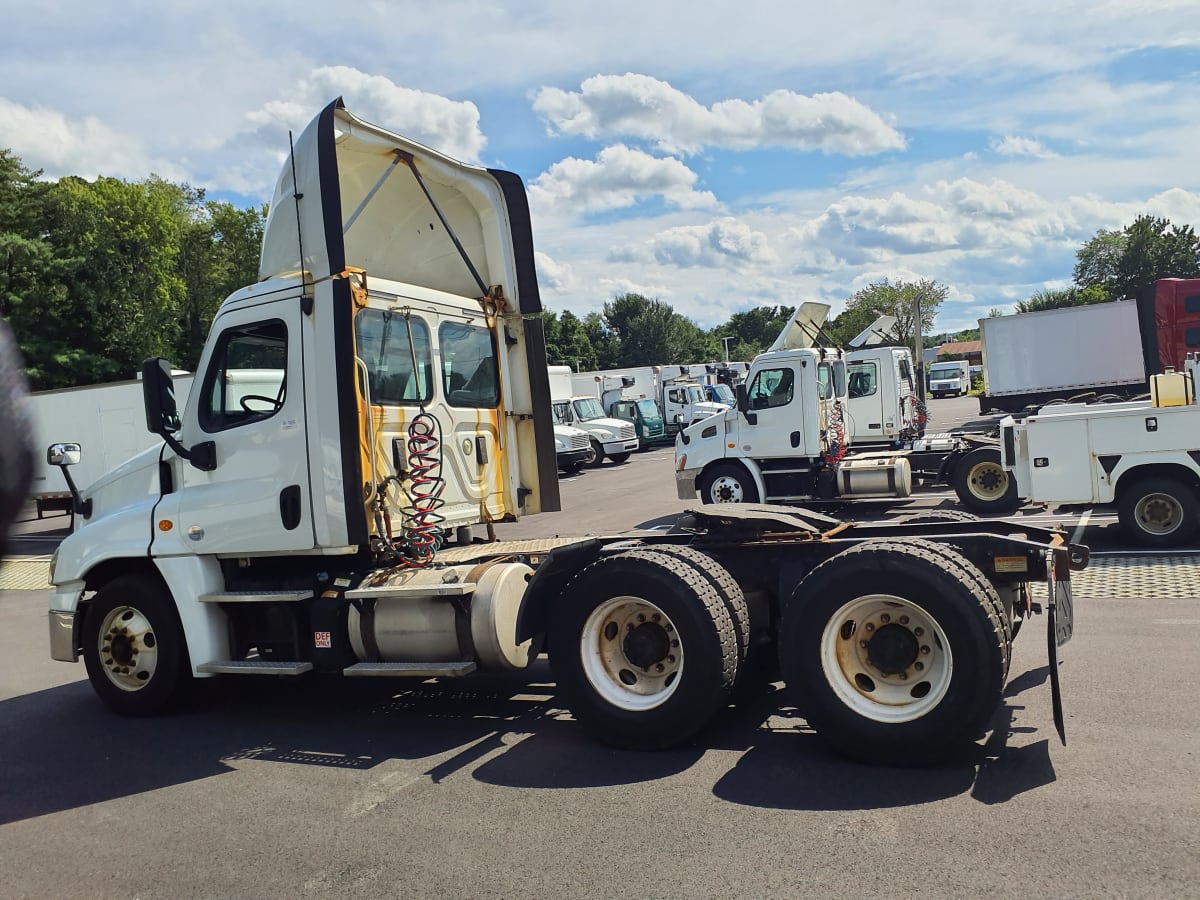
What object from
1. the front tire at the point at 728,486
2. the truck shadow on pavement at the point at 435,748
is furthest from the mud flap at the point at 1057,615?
the front tire at the point at 728,486

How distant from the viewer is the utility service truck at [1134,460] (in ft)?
34.6

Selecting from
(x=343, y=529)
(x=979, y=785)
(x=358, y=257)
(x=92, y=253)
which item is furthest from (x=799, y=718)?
(x=92, y=253)

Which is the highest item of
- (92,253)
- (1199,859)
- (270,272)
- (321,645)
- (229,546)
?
(92,253)

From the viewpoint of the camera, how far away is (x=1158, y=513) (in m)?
10.8

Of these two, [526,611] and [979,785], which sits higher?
[526,611]

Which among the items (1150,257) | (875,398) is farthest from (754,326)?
(875,398)

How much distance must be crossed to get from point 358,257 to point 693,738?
4.19m

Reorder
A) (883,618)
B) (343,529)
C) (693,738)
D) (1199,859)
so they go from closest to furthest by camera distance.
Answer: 1. (1199,859)
2. (883,618)
3. (693,738)
4. (343,529)

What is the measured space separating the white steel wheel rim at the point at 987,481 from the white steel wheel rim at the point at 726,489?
3.41 m

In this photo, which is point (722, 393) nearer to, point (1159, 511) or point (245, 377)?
point (1159, 511)

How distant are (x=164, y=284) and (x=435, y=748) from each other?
43964mm

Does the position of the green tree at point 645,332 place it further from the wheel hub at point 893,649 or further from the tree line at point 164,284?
the wheel hub at point 893,649

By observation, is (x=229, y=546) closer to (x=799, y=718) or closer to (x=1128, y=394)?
(x=799, y=718)

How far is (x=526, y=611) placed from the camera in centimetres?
586
